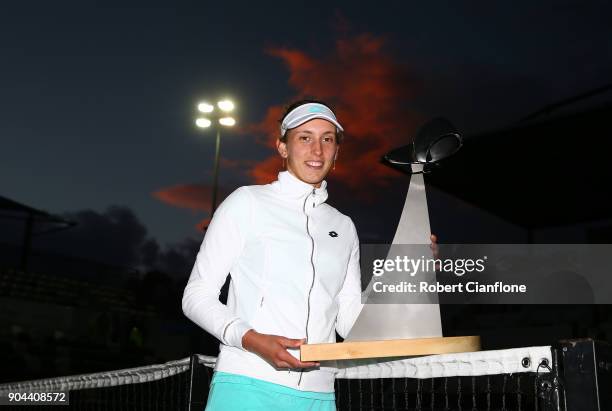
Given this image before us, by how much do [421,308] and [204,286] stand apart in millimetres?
880

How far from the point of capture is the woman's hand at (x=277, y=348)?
2203 mm

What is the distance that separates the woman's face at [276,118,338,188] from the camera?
289 centimetres

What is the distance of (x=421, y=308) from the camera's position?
2.53m

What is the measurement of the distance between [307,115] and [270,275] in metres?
0.71

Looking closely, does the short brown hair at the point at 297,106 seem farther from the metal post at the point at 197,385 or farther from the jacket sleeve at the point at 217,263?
the metal post at the point at 197,385

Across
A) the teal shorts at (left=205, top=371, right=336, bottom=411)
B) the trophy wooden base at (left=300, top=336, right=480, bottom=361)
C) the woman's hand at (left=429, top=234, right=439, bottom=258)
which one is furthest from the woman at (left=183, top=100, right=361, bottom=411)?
the woman's hand at (left=429, top=234, right=439, bottom=258)

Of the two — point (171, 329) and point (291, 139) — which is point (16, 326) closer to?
point (171, 329)

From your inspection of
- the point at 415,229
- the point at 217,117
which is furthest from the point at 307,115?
the point at 217,117

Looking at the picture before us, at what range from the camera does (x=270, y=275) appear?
2693 millimetres

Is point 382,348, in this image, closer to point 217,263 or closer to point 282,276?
point 282,276

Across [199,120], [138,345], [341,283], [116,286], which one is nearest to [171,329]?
[116,286]

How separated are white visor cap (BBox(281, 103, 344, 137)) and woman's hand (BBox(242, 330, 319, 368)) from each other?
3.23 feet

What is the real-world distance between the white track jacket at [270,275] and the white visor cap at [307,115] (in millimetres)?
234

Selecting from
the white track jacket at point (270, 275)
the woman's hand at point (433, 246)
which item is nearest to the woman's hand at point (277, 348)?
the white track jacket at point (270, 275)
